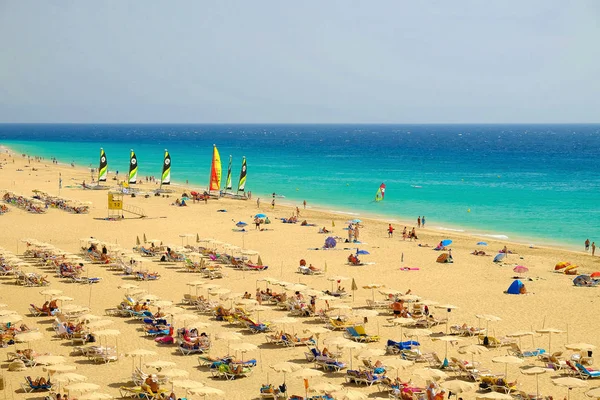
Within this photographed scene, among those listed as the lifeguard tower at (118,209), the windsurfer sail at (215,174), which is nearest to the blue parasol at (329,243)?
the lifeguard tower at (118,209)

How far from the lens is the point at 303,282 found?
30375 mm

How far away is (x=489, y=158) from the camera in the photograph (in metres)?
124

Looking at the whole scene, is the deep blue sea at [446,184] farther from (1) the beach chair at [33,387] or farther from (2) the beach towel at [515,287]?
(1) the beach chair at [33,387]

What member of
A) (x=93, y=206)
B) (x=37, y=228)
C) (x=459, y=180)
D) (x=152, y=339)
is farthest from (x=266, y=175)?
(x=152, y=339)

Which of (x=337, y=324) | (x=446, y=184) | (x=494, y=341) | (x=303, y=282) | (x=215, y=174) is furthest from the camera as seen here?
(x=446, y=184)

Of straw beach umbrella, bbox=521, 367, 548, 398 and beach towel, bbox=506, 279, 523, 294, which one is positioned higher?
beach towel, bbox=506, 279, 523, 294

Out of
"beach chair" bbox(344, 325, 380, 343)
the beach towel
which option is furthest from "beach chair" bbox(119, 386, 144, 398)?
the beach towel

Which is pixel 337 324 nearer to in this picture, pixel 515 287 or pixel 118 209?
pixel 515 287

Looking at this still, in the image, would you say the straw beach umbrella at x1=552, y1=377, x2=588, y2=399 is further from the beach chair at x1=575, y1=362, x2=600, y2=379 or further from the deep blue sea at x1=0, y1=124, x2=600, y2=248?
the deep blue sea at x1=0, y1=124, x2=600, y2=248

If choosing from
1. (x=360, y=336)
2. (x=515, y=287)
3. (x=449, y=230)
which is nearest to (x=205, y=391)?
(x=360, y=336)

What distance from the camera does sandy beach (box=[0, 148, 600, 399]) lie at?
1994 cm

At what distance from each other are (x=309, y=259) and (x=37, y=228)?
57.6 ft

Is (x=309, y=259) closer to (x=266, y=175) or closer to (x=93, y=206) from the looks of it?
(x=93, y=206)

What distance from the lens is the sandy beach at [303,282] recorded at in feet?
65.4
